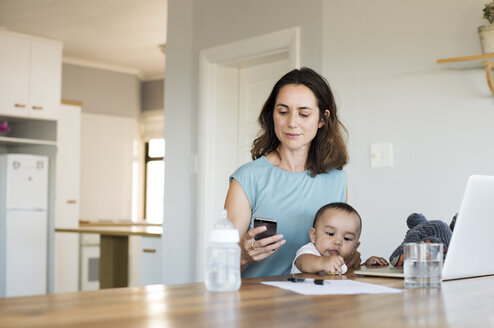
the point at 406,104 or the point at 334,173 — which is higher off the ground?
the point at 406,104

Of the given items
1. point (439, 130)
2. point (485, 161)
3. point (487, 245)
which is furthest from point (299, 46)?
point (487, 245)

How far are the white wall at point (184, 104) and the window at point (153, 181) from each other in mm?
4088

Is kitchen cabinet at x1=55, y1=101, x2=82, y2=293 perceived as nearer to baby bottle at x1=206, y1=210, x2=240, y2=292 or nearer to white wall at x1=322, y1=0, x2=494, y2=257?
white wall at x1=322, y1=0, x2=494, y2=257

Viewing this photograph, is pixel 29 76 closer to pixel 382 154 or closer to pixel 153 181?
pixel 153 181

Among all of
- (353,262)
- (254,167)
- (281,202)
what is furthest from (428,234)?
(254,167)

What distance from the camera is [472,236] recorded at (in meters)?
1.50

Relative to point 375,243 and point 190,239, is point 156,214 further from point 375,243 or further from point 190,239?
point 375,243

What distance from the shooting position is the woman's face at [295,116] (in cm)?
207

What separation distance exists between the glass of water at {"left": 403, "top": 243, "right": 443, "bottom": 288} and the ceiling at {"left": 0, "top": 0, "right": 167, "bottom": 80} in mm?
4601

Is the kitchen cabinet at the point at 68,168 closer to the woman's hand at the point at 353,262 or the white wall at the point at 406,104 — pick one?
the white wall at the point at 406,104

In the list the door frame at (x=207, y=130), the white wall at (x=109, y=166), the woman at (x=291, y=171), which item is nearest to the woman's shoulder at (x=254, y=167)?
the woman at (x=291, y=171)

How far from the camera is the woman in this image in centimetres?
206

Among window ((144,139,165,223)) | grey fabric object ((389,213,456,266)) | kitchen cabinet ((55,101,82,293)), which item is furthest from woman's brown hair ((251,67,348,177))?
window ((144,139,165,223))

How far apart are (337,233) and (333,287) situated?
22.3 inches
